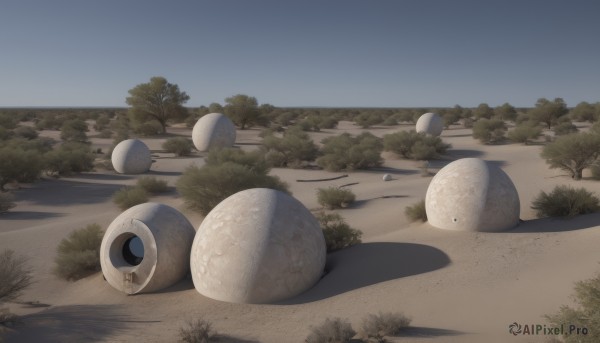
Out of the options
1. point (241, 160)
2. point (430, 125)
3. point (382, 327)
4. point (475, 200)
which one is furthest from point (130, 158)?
point (430, 125)

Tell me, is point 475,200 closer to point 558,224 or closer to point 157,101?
point 558,224

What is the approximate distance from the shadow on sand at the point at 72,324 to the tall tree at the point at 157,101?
3416 cm

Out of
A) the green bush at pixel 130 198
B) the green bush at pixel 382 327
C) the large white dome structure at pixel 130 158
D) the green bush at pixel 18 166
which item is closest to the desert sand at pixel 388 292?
the green bush at pixel 382 327

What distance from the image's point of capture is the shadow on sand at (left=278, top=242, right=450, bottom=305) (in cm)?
726

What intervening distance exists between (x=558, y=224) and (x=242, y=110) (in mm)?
34951

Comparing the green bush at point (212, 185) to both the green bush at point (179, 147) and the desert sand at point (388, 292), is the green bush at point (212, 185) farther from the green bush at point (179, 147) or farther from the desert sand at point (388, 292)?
the green bush at point (179, 147)

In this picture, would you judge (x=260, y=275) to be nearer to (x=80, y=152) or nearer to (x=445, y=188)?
(x=445, y=188)

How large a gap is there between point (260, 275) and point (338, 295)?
142 centimetres

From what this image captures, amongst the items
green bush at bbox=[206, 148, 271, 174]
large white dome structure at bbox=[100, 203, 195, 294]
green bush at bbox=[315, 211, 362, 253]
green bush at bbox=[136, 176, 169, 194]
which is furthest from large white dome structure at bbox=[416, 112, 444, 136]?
large white dome structure at bbox=[100, 203, 195, 294]

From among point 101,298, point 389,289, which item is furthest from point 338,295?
point 101,298

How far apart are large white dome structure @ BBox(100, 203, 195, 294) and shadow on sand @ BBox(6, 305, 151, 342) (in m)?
0.60

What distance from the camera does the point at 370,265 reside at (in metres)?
8.17

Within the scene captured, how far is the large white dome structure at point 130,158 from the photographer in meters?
20.1

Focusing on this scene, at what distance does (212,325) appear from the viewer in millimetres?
6195
